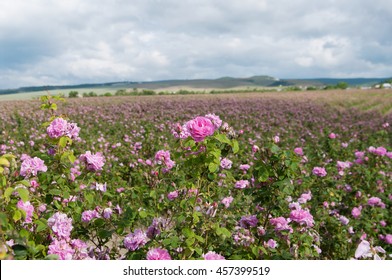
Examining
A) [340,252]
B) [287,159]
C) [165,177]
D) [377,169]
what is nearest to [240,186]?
[165,177]

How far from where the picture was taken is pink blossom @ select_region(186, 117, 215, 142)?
2.45m

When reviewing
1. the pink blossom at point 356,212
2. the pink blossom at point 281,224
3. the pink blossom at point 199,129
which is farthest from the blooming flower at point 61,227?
the pink blossom at point 356,212

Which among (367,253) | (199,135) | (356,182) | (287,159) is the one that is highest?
(199,135)

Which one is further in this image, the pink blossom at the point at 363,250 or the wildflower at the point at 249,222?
the wildflower at the point at 249,222

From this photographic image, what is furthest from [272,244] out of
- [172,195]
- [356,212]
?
[356,212]

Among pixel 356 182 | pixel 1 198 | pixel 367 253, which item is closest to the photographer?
pixel 1 198

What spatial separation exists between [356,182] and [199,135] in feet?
14.9

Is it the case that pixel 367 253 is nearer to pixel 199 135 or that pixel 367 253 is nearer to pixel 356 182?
pixel 199 135

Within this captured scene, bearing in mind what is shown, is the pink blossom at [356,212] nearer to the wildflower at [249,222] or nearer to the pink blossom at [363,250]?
the wildflower at [249,222]

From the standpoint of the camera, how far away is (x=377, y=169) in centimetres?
629

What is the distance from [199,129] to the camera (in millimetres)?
2439

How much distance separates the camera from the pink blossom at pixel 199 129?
2.45 m

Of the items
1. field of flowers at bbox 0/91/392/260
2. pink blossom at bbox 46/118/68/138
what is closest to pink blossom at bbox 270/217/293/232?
field of flowers at bbox 0/91/392/260

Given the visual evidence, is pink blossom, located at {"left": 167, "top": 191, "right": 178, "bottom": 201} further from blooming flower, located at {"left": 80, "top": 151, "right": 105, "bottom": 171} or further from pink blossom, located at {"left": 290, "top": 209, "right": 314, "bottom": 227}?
pink blossom, located at {"left": 290, "top": 209, "right": 314, "bottom": 227}
